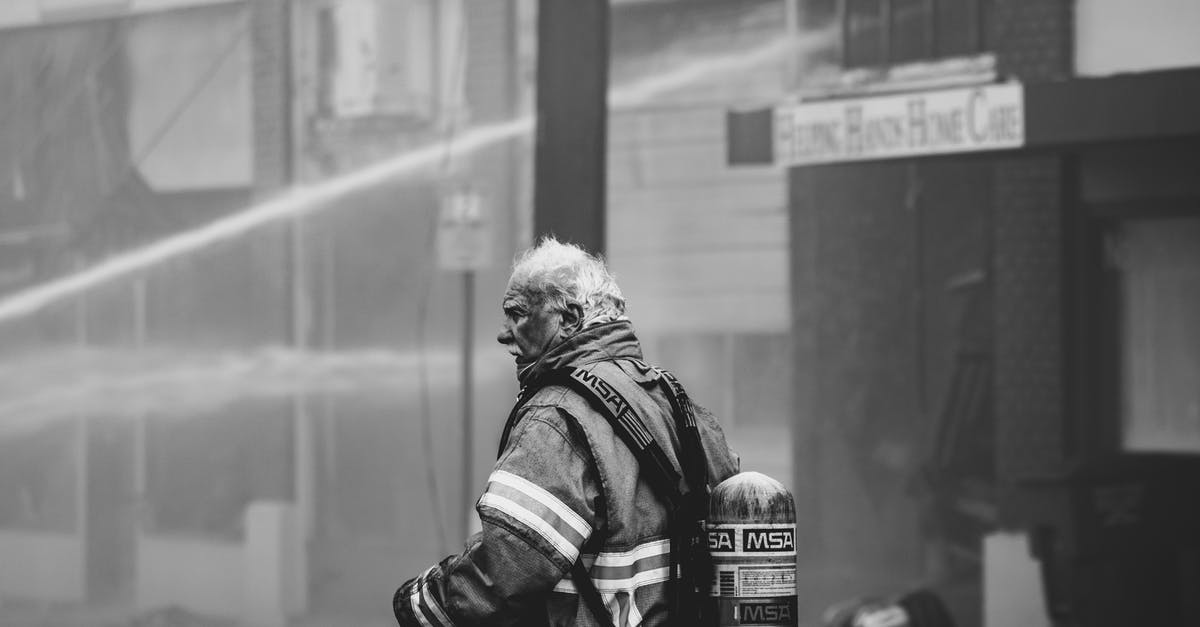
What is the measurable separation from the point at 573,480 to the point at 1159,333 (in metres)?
5.32

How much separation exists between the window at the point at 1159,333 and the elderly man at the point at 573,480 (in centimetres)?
485

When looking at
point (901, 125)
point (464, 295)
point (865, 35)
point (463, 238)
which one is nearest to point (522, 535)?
point (901, 125)

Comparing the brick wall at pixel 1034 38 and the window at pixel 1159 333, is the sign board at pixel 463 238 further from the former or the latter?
the window at pixel 1159 333

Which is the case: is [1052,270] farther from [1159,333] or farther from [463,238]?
[463,238]

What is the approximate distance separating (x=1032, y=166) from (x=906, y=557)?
339 cm

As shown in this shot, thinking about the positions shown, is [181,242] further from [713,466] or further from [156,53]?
[713,466]

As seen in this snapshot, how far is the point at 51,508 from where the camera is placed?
11383 mm

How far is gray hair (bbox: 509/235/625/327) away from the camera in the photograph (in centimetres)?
296

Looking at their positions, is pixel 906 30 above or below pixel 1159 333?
above

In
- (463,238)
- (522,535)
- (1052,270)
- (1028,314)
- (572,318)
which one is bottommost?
(522,535)

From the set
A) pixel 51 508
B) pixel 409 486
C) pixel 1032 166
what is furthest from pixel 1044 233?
pixel 51 508

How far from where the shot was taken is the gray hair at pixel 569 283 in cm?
296

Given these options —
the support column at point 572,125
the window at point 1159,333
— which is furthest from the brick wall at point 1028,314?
the support column at point 572,125

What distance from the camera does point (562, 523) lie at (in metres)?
2.67
